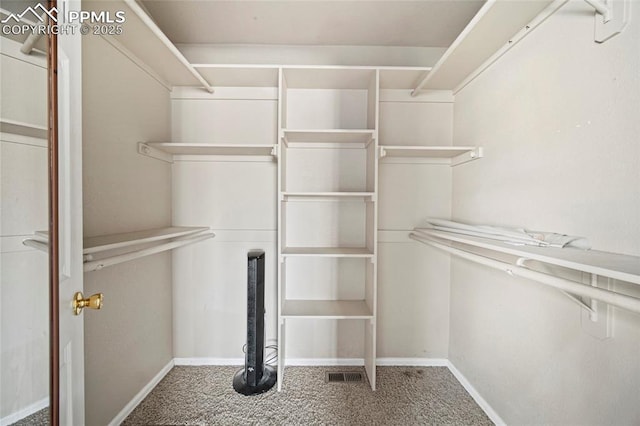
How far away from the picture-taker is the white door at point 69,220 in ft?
2.52

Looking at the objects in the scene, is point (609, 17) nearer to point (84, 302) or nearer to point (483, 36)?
point (483, 36)

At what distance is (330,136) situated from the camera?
1.80 meters

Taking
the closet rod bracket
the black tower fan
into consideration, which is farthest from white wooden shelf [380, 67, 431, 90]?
the black tower fan

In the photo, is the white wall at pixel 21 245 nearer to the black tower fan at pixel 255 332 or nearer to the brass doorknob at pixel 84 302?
the brass doorknob at pixel 84 302

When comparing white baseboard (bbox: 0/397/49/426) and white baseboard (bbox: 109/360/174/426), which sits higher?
white baseboard (bbox: 0/397/49/426)

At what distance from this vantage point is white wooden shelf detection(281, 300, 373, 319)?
5.66 feet

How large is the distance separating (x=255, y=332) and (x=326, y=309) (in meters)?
0.51

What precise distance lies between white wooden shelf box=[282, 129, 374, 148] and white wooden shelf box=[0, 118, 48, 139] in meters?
1.16

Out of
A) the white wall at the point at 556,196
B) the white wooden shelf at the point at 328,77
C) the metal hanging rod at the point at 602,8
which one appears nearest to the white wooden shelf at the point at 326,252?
the white wall at the point at 556,196

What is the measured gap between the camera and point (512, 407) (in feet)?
4.44

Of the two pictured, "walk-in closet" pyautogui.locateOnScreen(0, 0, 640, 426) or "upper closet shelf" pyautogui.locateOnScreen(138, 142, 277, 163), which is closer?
"walk-in closet" pyautogui.locateOnScreen(0, 0, 640, 426)

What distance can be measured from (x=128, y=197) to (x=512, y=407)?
242cm

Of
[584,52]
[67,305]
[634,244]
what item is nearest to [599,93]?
[584,52]
